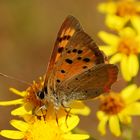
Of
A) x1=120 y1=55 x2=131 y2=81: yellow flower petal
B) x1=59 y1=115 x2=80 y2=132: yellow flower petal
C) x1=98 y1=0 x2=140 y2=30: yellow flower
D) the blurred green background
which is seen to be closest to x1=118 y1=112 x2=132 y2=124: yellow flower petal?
x1=120 y1=55 x2=131 y2=81: yellow flower petal

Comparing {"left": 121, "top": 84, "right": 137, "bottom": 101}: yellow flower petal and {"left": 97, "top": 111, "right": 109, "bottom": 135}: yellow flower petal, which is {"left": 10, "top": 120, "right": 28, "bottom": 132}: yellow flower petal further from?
{"left": 121, "top": 84, "right": 137, "bottom": 101}: yellow flower petal

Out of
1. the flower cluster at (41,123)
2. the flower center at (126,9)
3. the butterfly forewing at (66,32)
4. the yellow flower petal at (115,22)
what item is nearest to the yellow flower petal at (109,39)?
the yellow flower petal at (115,22)

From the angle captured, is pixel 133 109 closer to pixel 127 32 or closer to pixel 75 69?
pixel 75 69

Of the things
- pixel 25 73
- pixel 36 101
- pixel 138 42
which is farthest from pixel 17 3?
pixel 36 101

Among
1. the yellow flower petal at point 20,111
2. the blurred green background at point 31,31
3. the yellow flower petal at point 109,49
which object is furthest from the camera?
the blurred green background at point 31,31

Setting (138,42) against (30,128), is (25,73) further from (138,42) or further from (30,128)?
(30,128)

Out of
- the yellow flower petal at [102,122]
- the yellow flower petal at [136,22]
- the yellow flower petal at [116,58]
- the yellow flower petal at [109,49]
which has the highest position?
the yellow flower petal at [136,22]

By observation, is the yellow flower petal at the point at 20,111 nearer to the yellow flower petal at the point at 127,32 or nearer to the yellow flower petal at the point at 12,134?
the yellow flower petal at the point at 12,134

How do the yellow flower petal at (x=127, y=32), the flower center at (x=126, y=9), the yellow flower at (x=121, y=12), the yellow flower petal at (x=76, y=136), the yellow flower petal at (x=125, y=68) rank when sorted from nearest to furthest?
1. the yellow flower petal at (x=76, y=136)
2. the yellow flower petal at (x=125, y=68)
3. the yellow flower petal at (x=127, y=32)
4. the yellow flower at (x=121, y=12)
5. the flower center at (x=126, y=9)

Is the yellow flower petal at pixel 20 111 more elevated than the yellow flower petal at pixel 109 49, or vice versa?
the yellow flower petal at pixel 109 49
